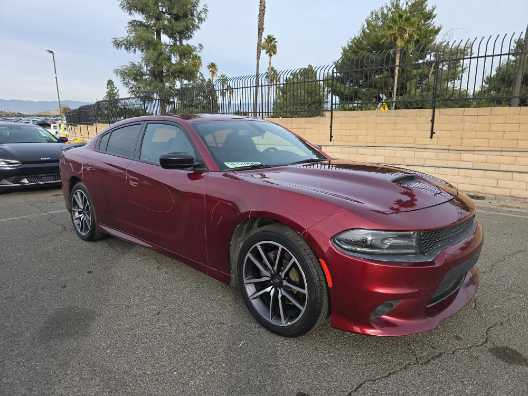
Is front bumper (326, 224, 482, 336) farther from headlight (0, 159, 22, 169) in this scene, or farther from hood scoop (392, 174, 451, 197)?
headlight (0, 159, 22, 169)

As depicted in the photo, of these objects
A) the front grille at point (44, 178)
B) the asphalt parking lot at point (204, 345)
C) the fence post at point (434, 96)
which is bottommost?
the asphalt parking lot at point (204, 345)

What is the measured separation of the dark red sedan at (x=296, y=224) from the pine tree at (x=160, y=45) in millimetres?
22745

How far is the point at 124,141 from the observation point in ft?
13.3

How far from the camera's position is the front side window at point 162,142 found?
130 inches

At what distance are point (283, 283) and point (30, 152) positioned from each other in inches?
291

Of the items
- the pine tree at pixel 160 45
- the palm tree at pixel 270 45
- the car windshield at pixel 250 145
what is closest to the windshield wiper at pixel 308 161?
the car windshield at pixel 250 145

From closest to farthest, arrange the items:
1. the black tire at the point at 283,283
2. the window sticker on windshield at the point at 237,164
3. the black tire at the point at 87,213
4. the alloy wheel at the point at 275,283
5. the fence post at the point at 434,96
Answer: the black tire at the point at 283,283 → the alloy wheel at the point at 275,283 → the window sticker on windshield at the point at 237,164 → the black tire at the point at 87,213 → the fence post at the point at 434,96

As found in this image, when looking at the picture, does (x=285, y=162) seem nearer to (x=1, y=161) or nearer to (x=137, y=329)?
(x=137, y=329)

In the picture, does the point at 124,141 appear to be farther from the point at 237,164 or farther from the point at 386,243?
the point at 386,243

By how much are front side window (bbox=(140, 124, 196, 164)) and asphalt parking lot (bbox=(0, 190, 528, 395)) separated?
3.70 ft

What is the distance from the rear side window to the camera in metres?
3.91

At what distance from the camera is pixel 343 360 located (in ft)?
7.61

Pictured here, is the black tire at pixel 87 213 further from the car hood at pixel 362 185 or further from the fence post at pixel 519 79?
the fence post at pixel 519 79

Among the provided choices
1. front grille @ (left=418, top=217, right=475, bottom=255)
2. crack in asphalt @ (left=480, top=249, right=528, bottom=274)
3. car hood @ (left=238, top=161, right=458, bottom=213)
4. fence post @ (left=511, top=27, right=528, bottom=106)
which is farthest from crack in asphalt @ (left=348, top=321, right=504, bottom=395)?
fence post @ (left=511, top=27, right=528, bottom=106)
